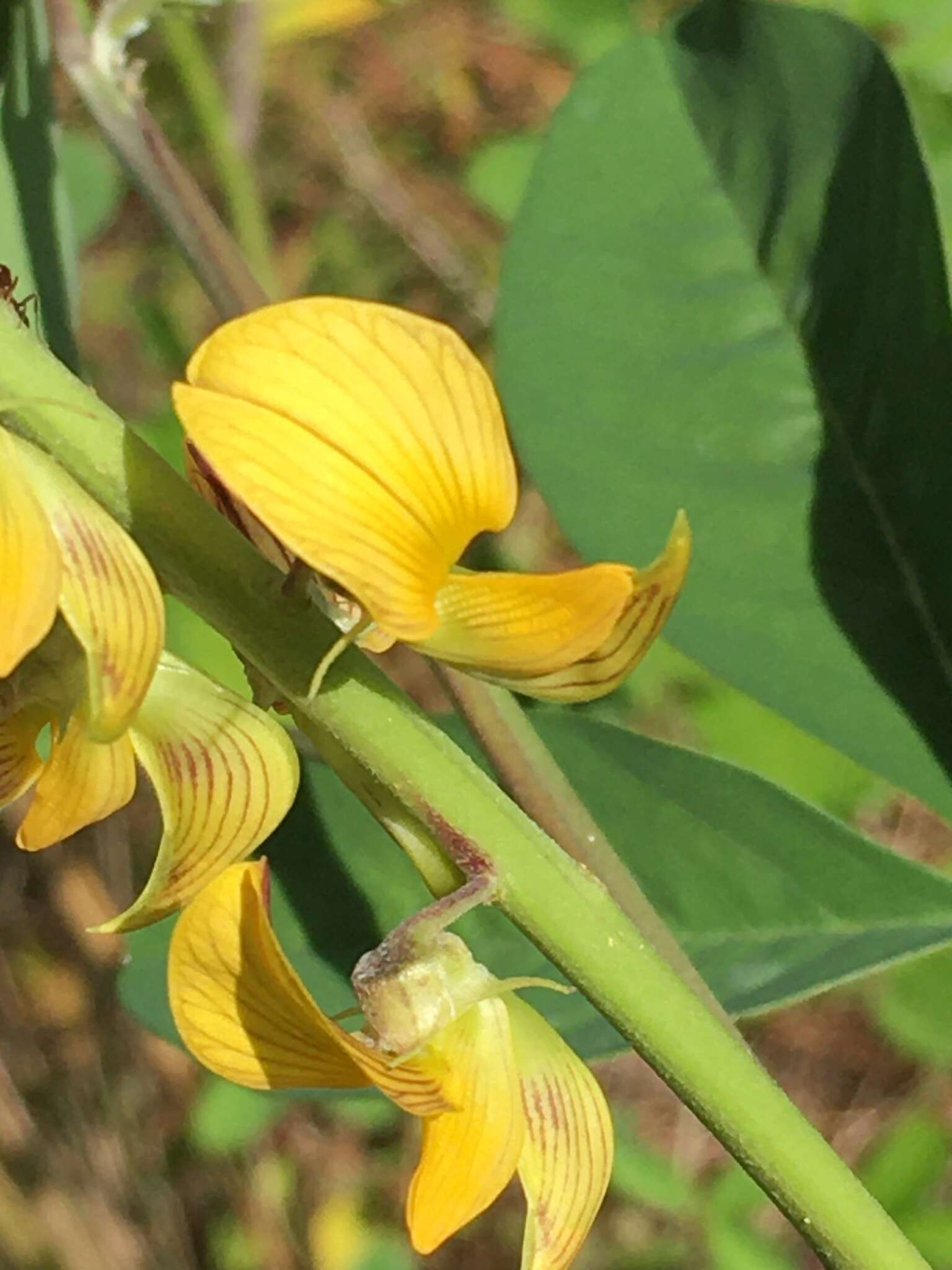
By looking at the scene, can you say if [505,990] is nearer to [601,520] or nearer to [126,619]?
[126,619]

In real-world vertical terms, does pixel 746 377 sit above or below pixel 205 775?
below

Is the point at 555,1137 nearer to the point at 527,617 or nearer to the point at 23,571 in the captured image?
the point at 527,617

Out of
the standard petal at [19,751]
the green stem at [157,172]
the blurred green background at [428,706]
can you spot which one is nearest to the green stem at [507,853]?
the standard petal at [19,751]

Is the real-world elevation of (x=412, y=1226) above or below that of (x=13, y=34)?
below

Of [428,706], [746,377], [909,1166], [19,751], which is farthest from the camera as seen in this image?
[428,706]

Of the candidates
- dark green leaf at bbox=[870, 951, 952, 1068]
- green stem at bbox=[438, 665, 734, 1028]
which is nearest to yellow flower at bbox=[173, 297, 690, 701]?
green stem at bbox=[438, 665, 734, 1028]

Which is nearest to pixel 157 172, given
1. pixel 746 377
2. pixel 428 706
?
pixel 746 377

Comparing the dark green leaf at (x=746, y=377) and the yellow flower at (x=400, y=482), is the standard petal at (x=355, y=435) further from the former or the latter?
the dark green leaf at (x=746, y=377)

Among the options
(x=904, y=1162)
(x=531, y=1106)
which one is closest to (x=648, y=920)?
(x=531, y=1106)
